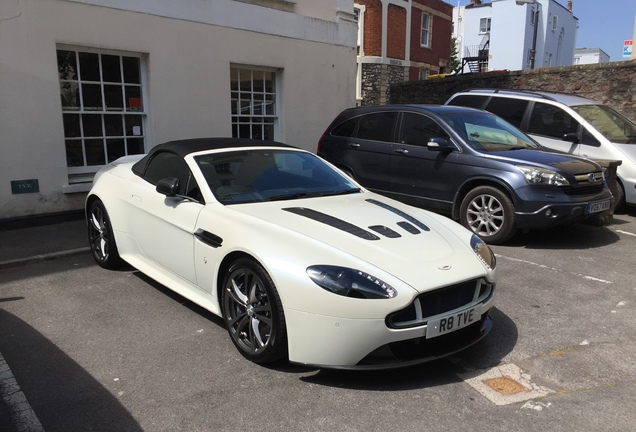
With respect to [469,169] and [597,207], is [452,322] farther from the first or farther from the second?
[597,207]

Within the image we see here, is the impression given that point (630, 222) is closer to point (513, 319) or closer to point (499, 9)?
point (513, 319)

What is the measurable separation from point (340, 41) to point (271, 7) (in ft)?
6.93

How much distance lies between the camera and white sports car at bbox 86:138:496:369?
10.1ft

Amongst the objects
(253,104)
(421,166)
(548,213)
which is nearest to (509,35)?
(253,104)

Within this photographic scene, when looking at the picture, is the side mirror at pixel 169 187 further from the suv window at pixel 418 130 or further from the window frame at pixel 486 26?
the window frame at pixel 486 26

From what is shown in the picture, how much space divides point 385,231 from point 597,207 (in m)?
4.18

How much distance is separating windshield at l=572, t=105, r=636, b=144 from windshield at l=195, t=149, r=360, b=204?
6035mm

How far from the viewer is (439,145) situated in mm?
6938

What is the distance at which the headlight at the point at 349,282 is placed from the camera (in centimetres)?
306

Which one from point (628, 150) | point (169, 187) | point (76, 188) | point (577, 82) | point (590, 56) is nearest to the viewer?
point (169, 187)

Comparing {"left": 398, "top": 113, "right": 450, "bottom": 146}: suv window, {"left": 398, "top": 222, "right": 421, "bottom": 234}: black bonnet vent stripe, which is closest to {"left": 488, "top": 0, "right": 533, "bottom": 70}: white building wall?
{"left": 398, "top": 113, "right": 450, "bottom": 146}: suv window

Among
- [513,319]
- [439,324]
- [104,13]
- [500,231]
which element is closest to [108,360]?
[439,324]

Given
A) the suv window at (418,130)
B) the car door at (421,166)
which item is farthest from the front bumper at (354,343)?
the suv window at (418,130)

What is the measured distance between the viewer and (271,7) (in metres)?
10.5
